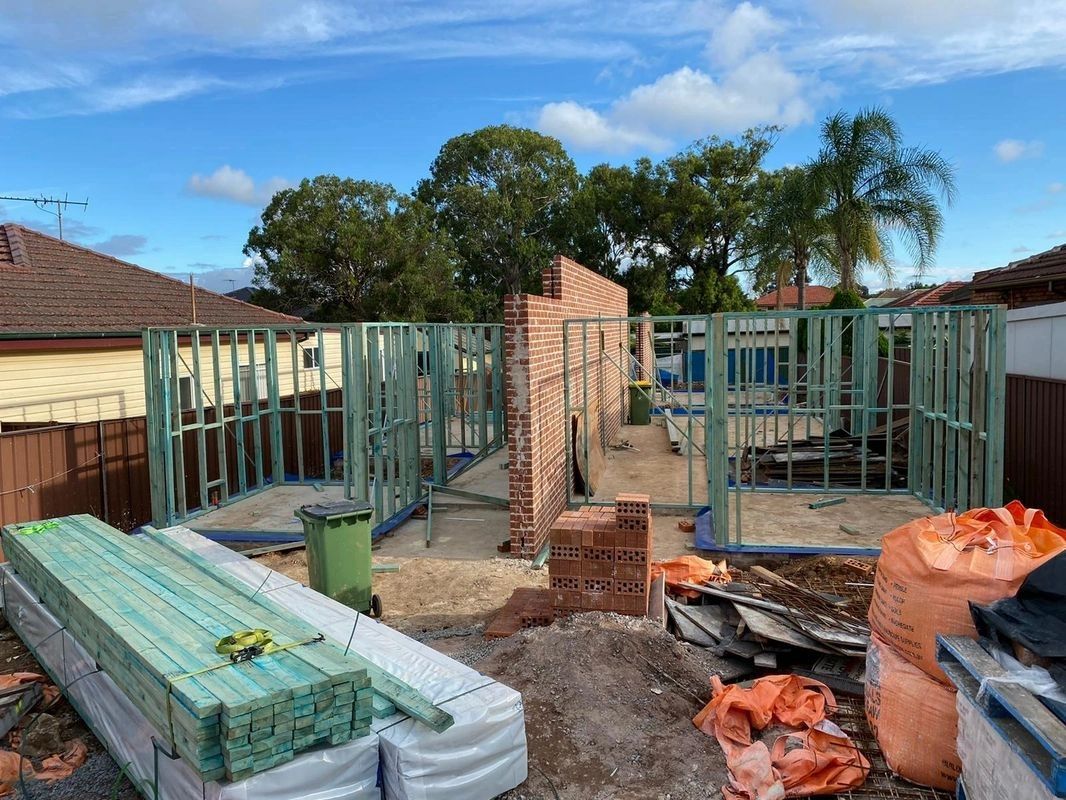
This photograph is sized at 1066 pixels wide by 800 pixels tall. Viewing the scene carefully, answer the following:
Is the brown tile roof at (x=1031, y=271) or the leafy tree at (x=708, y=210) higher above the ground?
the leafy tree at (x=708, y=210)

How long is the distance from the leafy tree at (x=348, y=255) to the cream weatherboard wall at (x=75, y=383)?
1512 cm

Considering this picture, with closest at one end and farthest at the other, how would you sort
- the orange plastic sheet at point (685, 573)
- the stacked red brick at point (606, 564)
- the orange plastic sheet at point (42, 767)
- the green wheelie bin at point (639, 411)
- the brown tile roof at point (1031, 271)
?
1. the orange plastic sheet at point (42, 767)
2. the stacked red brick at point (606, 564)
3. the orange plastic sheet at point (685, 573)
4. the brown tile roof at point (1031, 271)
5. the green wheelie bin at point (639, 411)

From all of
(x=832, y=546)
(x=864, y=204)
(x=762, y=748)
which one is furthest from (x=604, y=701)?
(x=864, y=204)

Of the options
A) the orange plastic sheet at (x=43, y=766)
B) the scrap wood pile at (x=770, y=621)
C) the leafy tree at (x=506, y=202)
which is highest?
the leafy tree at (x=506, y=202)

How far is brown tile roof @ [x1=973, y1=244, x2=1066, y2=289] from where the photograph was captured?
41.7 feet

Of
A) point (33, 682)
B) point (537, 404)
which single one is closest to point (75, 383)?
point (33, 682)

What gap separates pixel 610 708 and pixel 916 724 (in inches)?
67.4

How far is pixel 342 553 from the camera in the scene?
670 centimetres

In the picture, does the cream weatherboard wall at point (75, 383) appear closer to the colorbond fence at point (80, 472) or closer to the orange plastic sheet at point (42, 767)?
the colorbond fence at point (80, 472)

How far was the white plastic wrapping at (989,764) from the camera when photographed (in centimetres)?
297

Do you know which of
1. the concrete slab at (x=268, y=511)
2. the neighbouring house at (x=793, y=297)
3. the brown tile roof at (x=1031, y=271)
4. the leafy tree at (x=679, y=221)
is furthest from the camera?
the neighbouring house at (x=793, y=297)

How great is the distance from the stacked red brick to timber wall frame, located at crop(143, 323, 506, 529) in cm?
364

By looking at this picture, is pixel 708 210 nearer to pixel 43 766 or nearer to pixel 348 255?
pixel 348 255

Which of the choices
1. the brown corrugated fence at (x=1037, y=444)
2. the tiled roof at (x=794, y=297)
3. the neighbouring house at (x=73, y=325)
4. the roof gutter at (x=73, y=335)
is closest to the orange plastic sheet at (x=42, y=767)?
the neighbouring house at (x=73, y=325)
